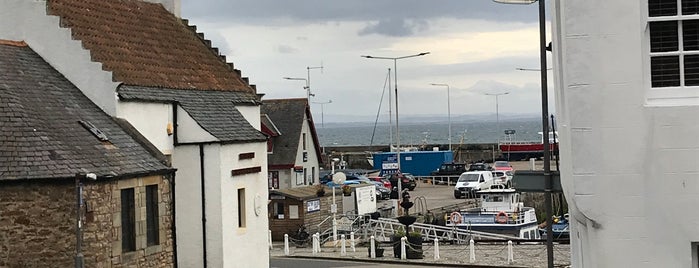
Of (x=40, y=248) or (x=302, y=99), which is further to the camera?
(x=302, y=99)

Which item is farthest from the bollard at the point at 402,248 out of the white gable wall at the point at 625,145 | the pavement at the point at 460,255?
the white gable wall at the point at 625,145

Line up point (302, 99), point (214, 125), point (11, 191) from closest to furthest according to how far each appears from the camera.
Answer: point (11, 191) < point (214, 125) < point (302, 99)

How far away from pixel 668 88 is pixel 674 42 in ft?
1.51

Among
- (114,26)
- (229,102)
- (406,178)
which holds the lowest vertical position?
(406,178)

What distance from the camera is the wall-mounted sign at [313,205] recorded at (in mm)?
38216

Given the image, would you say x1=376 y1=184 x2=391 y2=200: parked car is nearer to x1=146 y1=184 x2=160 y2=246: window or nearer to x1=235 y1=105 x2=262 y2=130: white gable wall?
x1=235 y1=105 x2=262 y2=130: white gable wall

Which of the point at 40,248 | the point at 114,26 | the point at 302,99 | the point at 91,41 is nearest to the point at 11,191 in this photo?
the point at 40,248

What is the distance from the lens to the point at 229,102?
82.2 feet

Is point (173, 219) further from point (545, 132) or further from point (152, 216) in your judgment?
point (545, 132)

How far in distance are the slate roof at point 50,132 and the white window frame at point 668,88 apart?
11475mm

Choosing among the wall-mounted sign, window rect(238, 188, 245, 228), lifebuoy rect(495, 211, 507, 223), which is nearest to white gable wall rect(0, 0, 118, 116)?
window rect(238, 188, 245, 228)

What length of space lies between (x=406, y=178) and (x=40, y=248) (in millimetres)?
51267

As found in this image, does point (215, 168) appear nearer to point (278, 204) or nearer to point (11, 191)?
point (11, 191)

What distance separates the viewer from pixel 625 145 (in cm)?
889
